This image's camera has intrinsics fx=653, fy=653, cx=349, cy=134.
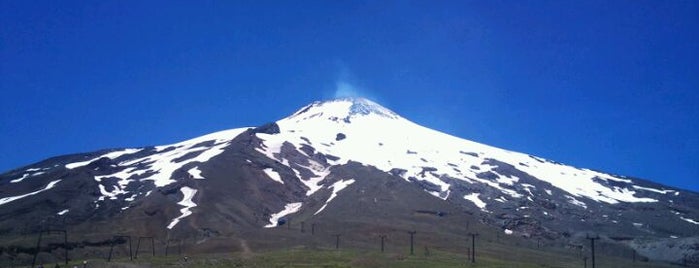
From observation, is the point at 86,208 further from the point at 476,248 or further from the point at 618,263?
the point at 618,263

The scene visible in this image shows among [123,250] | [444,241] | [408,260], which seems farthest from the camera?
[444,241]

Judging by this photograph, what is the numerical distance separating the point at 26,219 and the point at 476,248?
125301 mm

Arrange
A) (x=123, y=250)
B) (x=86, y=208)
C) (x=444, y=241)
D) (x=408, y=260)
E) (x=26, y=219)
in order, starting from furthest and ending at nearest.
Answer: (x=86, y=208)
(x=26, y=219)
(x=444, y=241)
(x=123, y=250)
(x=408, y=260)

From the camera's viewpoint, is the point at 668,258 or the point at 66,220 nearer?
the point at 668,258

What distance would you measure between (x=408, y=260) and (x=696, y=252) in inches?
3539

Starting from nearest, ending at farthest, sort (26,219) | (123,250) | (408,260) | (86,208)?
(408,260), (123,250), (26,219), (86,208)

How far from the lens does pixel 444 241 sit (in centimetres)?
16950

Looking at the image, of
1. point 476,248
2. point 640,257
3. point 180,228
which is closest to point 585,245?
point 640,257

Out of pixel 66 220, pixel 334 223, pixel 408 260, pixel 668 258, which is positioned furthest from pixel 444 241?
pixel 66 220

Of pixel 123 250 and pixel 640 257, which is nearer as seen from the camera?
pixel 123 250

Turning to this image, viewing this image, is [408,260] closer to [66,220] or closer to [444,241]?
[444,241]

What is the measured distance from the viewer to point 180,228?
176125 mm

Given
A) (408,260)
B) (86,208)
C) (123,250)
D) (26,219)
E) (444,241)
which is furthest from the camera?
(86,208)

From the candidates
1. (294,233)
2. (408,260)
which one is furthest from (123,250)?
(408,260)
